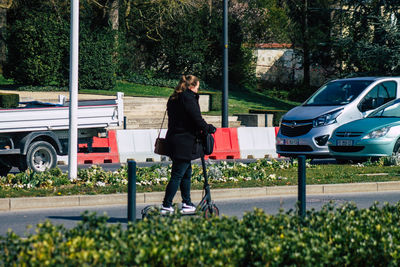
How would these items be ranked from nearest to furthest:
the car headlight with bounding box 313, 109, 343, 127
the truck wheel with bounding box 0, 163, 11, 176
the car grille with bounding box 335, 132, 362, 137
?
the truck wheel with bounding box 0, 163, 11, 176 → the car grille with bounding box 335, 132, 362, 137 → the car headlight with bounding box 313, 109, 343, 127

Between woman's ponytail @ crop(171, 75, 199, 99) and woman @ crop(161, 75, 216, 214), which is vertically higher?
woman's ponytail @ crop(171, 75, 199, 99)

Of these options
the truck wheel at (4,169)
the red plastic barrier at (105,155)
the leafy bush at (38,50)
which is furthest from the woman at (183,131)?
the leafy bush at (38,50)

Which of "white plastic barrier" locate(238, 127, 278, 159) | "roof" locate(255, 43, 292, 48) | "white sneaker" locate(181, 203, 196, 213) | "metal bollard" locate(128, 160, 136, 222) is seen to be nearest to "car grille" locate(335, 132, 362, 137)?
"white plastic barrier" locate(238, 127, 278, 159)

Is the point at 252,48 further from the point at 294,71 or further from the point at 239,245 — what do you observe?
the point at 239,245

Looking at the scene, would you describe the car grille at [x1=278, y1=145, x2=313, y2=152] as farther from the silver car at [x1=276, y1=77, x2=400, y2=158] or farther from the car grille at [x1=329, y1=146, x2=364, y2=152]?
the car grille at [x1=329, y1=146, x2=364, y2=152]

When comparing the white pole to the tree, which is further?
the tree

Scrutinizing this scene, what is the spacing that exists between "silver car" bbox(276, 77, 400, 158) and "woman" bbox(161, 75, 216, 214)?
774 cm

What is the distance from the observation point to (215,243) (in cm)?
522

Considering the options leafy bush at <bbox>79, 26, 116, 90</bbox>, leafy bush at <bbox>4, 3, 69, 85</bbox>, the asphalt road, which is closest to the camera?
the asphalt road

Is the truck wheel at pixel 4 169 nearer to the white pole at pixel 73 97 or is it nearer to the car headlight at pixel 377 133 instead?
the white pole at pixel 73 97

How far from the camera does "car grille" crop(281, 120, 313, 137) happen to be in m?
16.1

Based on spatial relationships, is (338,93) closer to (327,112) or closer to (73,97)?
(327,112)

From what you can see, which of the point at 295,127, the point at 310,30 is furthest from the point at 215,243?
the point at 310,30

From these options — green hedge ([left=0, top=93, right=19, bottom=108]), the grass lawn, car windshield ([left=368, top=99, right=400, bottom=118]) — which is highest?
the grass lawn
